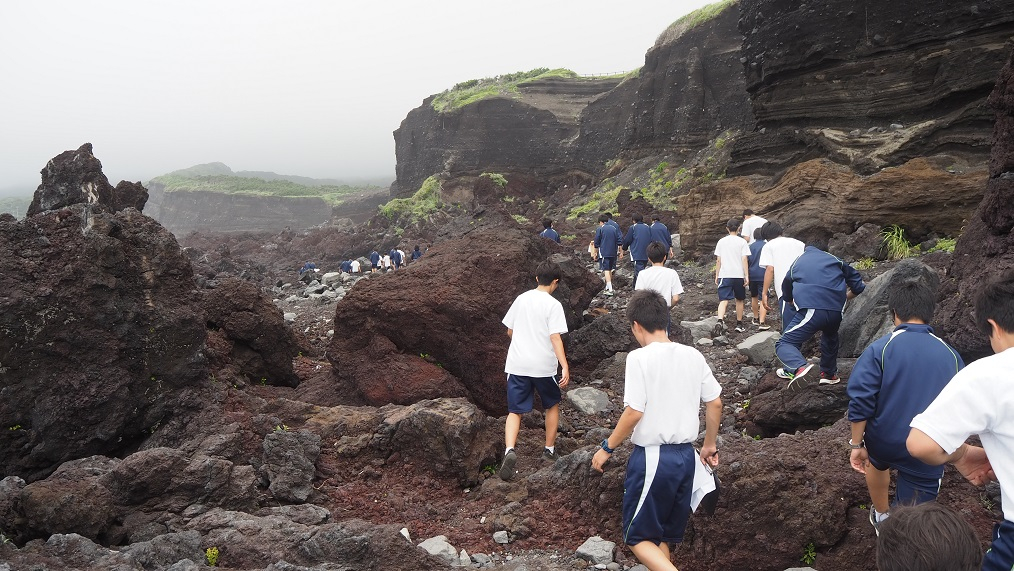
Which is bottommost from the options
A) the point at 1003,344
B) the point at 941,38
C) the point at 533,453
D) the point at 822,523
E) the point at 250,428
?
the point at 533,453

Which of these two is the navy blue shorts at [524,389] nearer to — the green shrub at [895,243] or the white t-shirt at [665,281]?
the white t-shirt at [665,281]

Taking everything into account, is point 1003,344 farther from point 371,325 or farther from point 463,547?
point 371,325

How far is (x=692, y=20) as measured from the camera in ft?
99.7

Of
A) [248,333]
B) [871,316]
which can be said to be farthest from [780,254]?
[248,333]

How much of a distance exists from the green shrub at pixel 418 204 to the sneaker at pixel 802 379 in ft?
122

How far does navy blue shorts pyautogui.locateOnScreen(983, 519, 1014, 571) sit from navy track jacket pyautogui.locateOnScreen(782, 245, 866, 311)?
382 centimetres

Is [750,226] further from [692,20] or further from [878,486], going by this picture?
[692,20]

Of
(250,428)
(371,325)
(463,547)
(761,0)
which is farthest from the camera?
(761,0)

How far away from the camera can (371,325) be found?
7273 millimetres

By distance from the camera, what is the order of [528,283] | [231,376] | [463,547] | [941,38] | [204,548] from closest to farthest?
[204,548]
[463,547]
[231,376]
[528,283]
[941,38]

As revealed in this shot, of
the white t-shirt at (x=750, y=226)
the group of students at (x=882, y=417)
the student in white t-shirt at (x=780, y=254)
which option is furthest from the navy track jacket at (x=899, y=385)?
the white t-shirt at (x=750, y=226)

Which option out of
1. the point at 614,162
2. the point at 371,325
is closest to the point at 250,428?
the point at 371,325

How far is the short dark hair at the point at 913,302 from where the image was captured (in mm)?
3330

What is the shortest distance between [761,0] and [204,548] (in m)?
17.2
